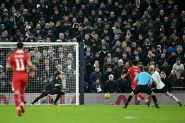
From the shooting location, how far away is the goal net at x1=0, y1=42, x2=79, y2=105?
2450 centimetres

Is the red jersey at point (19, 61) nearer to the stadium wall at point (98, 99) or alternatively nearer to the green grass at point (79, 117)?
the green grass at point (79, 117)

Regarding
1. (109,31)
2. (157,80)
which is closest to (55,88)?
(157,80)

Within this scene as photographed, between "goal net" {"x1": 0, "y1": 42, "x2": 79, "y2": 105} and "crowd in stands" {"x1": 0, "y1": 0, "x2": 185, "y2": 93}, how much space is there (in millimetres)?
147

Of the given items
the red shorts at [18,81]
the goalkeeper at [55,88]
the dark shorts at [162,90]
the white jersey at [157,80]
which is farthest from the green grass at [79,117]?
A: the dark shorts at [162,90]

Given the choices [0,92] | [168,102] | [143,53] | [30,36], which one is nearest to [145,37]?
[143,53]

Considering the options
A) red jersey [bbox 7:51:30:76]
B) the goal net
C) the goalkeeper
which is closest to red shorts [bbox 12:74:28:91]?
red jersey [bbox 7:51:30:76]

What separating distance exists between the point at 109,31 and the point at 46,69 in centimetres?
416

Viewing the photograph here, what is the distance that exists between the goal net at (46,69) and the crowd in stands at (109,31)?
147 millimetres

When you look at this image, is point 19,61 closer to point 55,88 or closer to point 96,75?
point 55,88

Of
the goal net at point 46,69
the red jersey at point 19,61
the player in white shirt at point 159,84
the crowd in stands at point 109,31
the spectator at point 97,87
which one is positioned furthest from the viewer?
the crowd in stands at point 109,31

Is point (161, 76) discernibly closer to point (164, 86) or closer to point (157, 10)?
point (164, 86)

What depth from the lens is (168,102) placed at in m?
25.6

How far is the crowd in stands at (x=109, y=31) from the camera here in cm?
2536

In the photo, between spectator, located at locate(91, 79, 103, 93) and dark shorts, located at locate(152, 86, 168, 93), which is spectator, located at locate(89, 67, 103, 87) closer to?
spectator, located at locate(91, 79, 103, 93)
